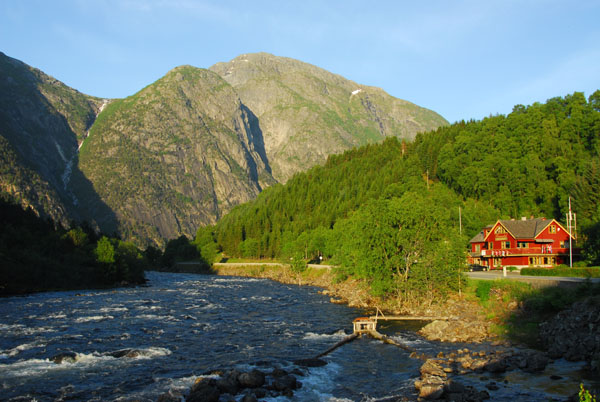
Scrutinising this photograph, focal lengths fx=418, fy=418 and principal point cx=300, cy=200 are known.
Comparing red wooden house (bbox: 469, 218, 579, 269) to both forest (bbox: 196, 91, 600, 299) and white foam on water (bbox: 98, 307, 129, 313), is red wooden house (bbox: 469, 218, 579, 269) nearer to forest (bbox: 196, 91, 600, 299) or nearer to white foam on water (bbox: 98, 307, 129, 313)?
forest (bbox: 196, 91, 600, 299)

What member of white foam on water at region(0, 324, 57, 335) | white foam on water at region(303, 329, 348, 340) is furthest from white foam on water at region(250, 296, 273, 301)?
white foam on water at region(0, 324, 57, 335)

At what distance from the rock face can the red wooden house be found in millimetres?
48680

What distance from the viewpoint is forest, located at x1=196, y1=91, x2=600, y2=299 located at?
56094 mm

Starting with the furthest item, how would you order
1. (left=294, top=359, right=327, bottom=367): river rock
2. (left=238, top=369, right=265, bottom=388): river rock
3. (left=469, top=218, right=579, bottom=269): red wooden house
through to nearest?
(left=469, top=218, right=579, bottom=269): red wooden house < (left=294, top=359, right=327, bottom=367): river rock < (left=238, top=369, right=265, bottom=388): river rock

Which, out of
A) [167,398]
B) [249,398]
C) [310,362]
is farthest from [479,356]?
[167,398]

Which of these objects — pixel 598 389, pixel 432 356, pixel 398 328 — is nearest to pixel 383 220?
pixel 398 328

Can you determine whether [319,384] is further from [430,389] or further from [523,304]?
[523,304]

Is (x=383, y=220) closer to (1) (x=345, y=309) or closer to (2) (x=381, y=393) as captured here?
(1) (x=345, y=309)

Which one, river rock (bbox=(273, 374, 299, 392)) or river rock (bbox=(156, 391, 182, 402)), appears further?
river rock (bbox=(273, 374, 299, 392))

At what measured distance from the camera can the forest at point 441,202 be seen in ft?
→ 184

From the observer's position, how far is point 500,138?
148 m

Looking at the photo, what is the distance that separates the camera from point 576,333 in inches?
1239

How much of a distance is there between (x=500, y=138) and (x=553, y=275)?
10569 centimetres

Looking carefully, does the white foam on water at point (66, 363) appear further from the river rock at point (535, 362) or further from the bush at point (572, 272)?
the bush at point (572, 272)
